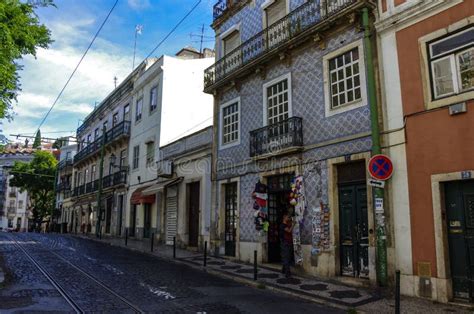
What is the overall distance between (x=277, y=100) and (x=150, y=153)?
12.1m

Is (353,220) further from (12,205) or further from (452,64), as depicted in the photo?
(12,205)

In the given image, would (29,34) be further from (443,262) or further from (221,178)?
(443,262)

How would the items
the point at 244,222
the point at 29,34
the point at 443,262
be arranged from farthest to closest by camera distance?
the point at 244,222, the point at 29,34, the point at 443,262

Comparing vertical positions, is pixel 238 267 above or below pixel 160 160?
below

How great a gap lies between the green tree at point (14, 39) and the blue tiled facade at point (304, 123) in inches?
268

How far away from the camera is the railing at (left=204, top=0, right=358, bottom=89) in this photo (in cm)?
Answer: 1100

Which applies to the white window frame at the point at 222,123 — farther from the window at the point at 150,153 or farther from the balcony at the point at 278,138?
the window at the point at 150,153

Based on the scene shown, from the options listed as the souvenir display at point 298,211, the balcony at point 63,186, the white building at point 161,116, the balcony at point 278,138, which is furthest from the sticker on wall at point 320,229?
the balcony at point 63,186

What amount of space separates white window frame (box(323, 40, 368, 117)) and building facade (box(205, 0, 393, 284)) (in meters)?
0.03

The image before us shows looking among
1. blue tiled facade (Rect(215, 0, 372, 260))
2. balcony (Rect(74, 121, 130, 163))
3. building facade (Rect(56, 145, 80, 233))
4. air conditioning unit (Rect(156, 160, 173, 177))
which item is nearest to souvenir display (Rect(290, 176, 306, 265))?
blue tiled facade (Rect(215, 0, 372, 260))

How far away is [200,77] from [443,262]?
721 inches

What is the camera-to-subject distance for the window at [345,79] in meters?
10.1

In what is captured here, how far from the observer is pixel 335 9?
34.6ft

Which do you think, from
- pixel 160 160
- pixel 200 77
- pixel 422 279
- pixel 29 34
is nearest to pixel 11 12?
pixel 29 34
